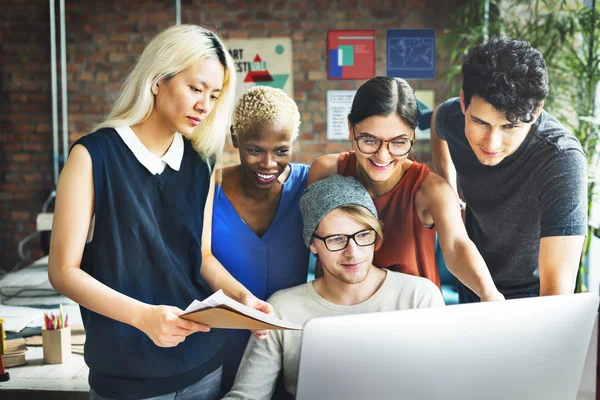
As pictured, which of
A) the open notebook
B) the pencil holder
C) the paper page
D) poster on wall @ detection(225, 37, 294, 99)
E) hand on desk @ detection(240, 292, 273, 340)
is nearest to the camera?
the open notebook

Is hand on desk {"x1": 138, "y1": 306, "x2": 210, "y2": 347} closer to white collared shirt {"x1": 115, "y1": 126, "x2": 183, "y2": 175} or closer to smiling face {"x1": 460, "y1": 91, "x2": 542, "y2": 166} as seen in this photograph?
white collared shirt {"x1": 115, "y1": 126, "x2": 183, "y2": 175}

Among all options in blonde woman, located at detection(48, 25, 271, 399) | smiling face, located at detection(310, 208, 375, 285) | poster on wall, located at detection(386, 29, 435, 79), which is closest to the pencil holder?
blonde woman, located at detection(48, 25, 271, 399)

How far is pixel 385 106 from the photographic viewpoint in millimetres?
1562

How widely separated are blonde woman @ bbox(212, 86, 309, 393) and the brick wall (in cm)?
322

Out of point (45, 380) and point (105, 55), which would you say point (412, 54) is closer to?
point (105, 55)

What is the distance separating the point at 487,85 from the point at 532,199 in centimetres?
32

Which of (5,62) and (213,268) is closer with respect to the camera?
(213,268)

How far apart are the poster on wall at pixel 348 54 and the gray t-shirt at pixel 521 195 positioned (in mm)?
1782

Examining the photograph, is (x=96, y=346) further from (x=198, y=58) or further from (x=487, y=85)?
(x=487, y=85)

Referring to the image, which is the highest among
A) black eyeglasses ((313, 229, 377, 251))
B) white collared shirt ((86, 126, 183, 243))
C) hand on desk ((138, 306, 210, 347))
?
white collared shirt ((86, 126, 183, 243))

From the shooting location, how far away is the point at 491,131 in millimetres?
1602

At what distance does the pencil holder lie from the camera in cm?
202

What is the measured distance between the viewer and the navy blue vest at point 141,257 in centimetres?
140

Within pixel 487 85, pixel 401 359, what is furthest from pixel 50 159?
pixel 401 359
